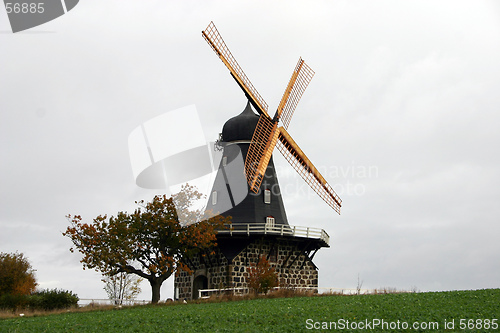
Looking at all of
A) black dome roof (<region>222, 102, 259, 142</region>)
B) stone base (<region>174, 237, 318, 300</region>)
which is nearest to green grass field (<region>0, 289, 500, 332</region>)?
stone base (<region>174, 237, 318, 300</region>)

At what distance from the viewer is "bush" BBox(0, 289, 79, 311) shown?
3041cm

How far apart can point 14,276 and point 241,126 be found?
80.0 ft

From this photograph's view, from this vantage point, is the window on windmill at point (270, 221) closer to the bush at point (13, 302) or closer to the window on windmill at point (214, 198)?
the window on windmill at point (214, 198)

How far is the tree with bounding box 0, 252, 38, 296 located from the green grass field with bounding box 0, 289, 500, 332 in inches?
888

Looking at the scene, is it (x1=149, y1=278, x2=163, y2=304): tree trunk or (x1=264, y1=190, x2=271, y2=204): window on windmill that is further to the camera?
(x1=264, y1=190, x2=271, y2=204): window on windmill

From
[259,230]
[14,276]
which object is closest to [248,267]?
[259,230]

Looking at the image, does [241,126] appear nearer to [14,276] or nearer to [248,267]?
[248,267]

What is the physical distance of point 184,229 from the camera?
29750 mm

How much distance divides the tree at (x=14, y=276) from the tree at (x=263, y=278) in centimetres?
2216

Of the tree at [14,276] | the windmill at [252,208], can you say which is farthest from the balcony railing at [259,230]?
the tree at [14,276]

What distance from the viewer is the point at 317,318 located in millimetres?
18297

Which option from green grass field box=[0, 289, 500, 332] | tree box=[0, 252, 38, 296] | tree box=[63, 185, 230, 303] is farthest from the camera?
tree box=[0, 252, 38, 296]

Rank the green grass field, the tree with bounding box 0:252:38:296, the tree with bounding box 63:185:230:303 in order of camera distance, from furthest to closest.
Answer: the tree with bounding box 0:252:38:296 < the tree with bounding box 63:185:230:303 < the green grass field

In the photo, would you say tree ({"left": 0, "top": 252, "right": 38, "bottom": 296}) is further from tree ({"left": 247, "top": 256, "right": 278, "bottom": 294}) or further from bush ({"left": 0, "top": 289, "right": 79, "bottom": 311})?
tree ({"left": 247, "top": 256, "right": 278, "bottom": 294})
